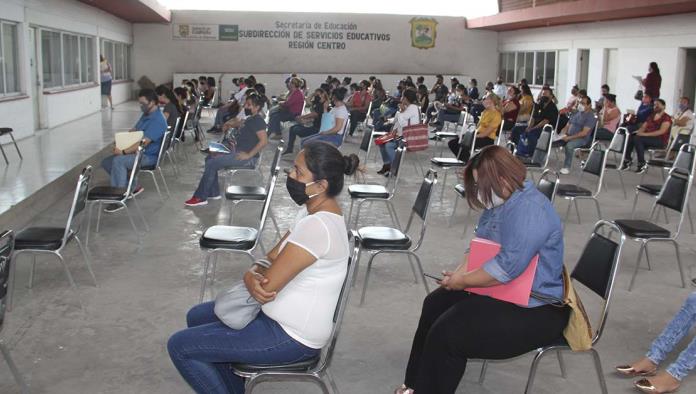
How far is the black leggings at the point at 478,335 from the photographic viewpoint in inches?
102

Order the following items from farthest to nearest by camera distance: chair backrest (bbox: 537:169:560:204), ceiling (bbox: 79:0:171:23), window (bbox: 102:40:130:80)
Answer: window (bbox: 102:40:130:80) < ceiling (bbox: 79:0:171:23) < chair backrest (bbox: 537:169:560:204)

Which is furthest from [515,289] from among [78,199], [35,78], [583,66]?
[583,66]

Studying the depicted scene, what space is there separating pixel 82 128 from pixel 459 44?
14.9 metres

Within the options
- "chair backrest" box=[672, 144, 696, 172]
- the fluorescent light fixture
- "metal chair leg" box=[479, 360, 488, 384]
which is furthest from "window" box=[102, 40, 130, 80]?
"metal chair leg" box=[479, 360, 488, 384]

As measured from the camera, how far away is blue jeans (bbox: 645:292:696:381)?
311 cm

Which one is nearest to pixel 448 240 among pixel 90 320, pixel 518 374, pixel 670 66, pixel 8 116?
pixel 518 374

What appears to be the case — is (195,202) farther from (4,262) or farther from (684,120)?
(684,120)

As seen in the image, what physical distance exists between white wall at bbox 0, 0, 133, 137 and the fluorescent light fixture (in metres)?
5.08

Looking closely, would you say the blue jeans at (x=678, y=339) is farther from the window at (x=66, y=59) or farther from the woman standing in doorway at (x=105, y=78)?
the woman standing in doorway at (x=105, y=78)

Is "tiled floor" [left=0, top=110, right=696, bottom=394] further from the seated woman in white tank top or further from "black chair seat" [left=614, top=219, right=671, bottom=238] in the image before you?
the seated woman in white tank top

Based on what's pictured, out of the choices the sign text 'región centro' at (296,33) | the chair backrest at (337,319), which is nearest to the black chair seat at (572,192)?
the chair backrest at (337,319)

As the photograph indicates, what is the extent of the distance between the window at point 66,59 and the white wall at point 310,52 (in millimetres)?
6319

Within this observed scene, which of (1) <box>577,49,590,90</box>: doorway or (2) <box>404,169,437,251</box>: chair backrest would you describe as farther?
(1) <box>577,49,590,90</box>: doorway

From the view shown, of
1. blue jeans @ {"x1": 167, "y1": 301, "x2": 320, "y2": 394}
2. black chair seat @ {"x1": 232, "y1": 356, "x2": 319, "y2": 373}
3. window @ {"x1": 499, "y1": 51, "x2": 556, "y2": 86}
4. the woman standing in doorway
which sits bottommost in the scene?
black chair seat @ {"x1": 232, "y1": 356, "x2": 319, "y2": 373}
